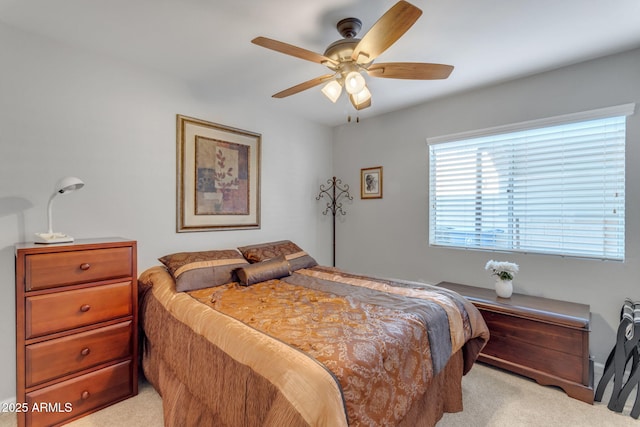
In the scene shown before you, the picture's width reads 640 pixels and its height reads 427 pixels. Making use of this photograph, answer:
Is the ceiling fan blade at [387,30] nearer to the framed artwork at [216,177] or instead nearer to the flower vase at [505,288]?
the framed artwork at [216,177]

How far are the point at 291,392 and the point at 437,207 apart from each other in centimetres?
272

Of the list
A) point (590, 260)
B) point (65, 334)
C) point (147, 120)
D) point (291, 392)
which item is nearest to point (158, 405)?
point (65, 334)

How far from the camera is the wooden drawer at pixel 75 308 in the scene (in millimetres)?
1676

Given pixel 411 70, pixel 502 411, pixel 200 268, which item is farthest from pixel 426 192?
pixel 200 268

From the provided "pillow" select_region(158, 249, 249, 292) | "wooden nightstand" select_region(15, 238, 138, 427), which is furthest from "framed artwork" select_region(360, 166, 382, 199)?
"wooden nightstand" select_region(15, 238, 138, 427)

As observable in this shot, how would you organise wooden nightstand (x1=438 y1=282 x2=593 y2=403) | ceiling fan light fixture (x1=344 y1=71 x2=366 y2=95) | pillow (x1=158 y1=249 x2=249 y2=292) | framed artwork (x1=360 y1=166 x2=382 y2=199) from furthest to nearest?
framed artwork (x1=360 y1=166 x2=382 y2=199) → pillow (x1=158 y1=249 x2=249 y2=292) → wooden nightstand (x1=438 y1=282 x2=593 y2=403) → ceiling fan light fixture (x1=344 y1=71 x2=366 y2=95)

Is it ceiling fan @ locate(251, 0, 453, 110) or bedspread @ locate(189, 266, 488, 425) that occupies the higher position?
ceiling fan @ locate(251, 0, 453, 110)

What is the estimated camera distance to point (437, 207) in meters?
3.28

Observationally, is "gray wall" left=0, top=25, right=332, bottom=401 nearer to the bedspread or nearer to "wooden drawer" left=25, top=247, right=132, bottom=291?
"wooden drawer" left=25, top=247, right=132, bottom=291

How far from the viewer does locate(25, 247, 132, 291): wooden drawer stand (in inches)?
65.9

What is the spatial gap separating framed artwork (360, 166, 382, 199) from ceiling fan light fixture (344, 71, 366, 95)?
6.48ft

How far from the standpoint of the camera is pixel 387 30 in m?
1.44

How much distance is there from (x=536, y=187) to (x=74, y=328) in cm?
372

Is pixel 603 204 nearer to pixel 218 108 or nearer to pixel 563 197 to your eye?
pixel 563 197
